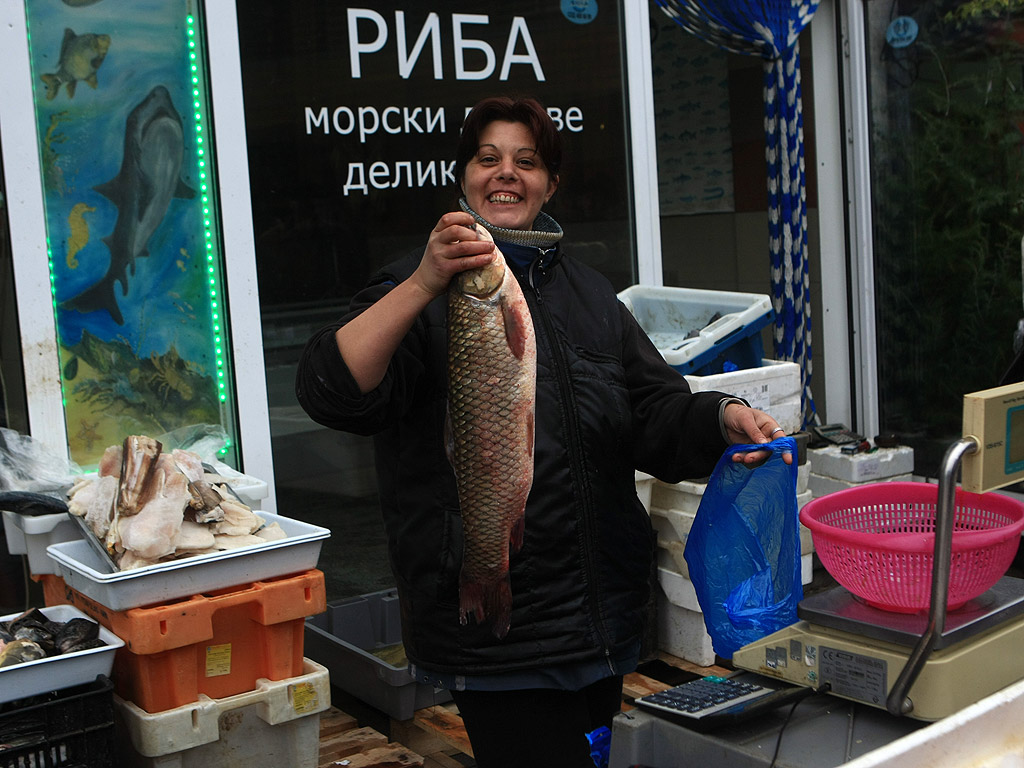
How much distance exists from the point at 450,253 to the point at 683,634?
3.24 meters

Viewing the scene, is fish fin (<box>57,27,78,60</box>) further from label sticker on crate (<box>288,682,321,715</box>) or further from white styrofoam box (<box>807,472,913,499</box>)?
white styrofoam box (<box>807,472,913,499</box>)

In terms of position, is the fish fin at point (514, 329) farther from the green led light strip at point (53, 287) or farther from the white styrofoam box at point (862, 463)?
the white styrofoam box at point (862, 463)

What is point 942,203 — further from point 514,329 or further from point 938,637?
point 938,637

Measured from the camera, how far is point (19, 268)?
4152mm

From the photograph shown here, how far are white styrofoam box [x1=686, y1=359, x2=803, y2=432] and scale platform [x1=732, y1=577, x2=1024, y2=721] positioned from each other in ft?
7.86

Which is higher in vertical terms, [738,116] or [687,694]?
[738,116]

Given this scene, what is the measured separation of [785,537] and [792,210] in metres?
3.97

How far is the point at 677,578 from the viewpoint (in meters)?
4.77

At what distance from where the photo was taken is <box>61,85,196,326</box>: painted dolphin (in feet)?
14.3

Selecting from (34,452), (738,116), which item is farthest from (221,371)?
(738,116)

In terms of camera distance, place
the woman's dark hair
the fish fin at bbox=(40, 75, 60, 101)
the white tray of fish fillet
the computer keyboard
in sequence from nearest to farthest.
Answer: the computer keyboard < the woman's dark hair < the white tray of fish fillet < the fish fin at bbox=(40, 75, 60, 101)

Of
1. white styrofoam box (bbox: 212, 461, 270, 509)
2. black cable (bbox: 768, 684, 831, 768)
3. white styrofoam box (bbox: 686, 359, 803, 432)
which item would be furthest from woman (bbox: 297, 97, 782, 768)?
white styrofoam box (bbox: 686, 359, 803, 432)

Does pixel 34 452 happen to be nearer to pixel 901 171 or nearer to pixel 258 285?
pixel 258 285

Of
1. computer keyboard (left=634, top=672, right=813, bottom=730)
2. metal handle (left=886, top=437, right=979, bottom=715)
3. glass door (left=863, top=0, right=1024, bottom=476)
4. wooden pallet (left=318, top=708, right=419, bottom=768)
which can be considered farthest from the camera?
glass door (left=863, top=0, right=1024, bottom=476)
